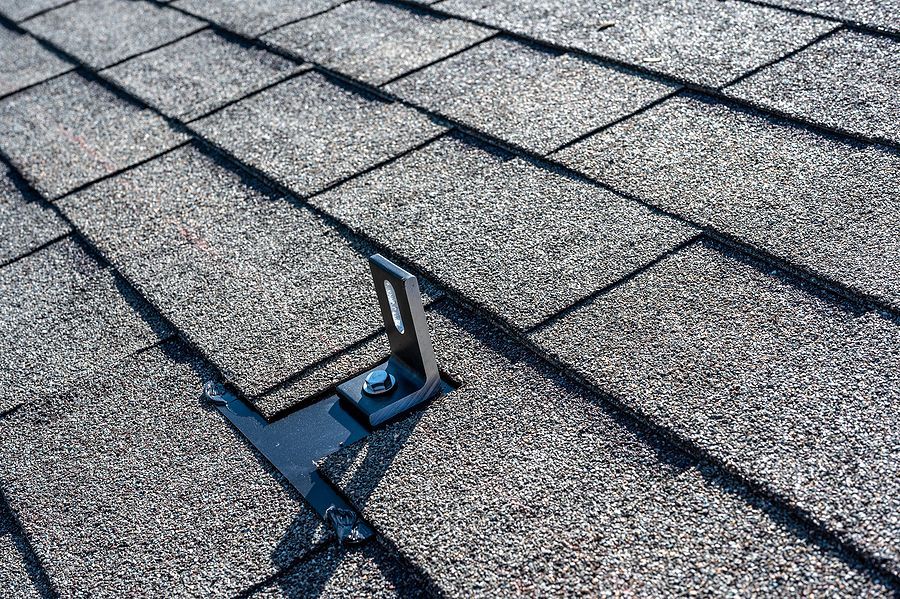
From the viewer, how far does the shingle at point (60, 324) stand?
109 inches

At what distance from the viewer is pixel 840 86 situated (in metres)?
3.21

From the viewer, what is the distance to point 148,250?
3225 mm

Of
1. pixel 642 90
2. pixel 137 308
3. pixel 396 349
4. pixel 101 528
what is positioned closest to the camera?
pixel 101 528

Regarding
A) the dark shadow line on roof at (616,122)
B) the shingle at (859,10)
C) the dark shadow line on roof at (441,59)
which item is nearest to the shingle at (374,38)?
the dark shadow line on roof at (441,59)

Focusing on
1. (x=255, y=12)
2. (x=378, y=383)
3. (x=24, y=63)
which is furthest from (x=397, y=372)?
(x=24, y=63)

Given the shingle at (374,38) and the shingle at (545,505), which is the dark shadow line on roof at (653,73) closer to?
the shingle at (374,38)

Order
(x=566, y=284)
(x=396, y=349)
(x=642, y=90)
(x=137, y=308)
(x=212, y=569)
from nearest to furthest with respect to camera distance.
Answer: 1. (x=212, y=569)
2. (x=396, y=349)
3. (x=566, y=284)
4. (x=137, y=308)
5. (x=642, y=90)

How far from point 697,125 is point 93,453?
2.07 m

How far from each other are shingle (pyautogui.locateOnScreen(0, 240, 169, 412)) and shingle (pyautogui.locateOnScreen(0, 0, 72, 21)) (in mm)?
3268

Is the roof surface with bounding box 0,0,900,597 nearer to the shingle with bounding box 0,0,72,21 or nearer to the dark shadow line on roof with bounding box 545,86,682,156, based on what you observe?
the dark shadow line on roof with bounding box 545,86,682,156

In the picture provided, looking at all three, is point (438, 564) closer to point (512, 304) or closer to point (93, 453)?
point (512, 304)

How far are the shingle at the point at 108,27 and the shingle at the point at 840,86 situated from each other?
9.91ft

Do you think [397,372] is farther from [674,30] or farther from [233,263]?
[674,30]

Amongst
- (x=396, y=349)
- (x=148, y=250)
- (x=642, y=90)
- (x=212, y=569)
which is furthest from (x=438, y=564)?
(x=642, y=90)
